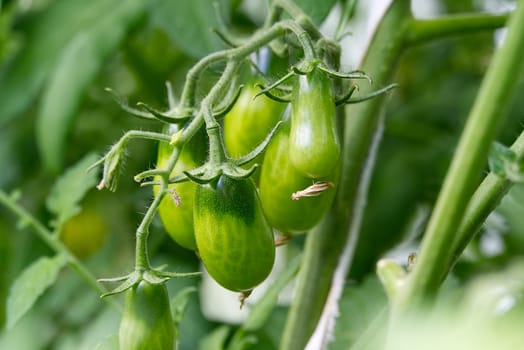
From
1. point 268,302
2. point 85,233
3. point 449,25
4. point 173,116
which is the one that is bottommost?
point 85,233

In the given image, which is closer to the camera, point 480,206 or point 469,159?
point 469,159

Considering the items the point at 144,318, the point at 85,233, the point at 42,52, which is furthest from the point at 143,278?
the point at 85,233

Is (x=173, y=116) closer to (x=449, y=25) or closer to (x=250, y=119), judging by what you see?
(x=250, y=119)

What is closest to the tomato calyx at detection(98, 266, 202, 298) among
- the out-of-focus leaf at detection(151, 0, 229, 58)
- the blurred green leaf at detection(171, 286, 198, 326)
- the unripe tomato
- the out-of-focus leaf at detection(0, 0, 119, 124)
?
the blurred green leaf at detection(171, 286, 198, 326)

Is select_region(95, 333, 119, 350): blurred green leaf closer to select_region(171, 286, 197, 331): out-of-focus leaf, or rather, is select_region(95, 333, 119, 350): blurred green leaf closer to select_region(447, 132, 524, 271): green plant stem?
select_region(171, 286, 197, 331): out-of-focus leaf

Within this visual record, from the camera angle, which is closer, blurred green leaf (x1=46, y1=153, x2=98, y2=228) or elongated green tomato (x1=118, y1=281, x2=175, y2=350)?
elongated green tomato (x1=118, y1=281, x2=175, y2=350)

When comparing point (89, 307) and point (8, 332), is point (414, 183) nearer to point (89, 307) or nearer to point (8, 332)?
point (89, 307)

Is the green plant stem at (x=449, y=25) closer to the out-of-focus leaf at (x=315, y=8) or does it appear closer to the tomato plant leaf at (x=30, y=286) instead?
the out-of-focus leaf at (x=315, y=8)
